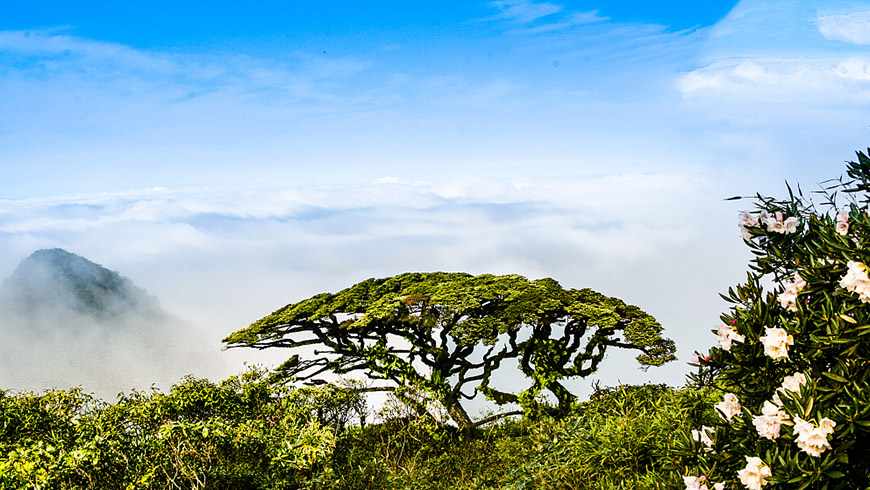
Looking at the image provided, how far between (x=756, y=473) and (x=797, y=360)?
2.18ft

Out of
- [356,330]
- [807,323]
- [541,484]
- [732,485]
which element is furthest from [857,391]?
[356,330]

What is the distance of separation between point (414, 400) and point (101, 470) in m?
5.10

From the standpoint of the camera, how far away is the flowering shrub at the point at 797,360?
3.06 m

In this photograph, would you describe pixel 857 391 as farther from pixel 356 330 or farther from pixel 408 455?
pixel 356 330

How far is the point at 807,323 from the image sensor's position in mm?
3344

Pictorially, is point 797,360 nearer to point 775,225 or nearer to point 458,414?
point 775,225

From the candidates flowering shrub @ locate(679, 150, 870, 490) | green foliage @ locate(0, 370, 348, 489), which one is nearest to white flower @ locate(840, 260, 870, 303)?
flowering shrub @ locate(679, 150, 870, 490)

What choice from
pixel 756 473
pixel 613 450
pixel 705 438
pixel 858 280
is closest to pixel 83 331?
pixel 613 450

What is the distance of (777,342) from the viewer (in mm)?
3338

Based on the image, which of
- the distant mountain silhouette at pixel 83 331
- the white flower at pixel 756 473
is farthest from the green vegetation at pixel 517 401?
the distant mountain silhouette at pixel 83 331

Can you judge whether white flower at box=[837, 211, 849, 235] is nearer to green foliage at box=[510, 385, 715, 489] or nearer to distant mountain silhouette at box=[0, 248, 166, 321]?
green foliage at box=[510, 385, 715, 489]

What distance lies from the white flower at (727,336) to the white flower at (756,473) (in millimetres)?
661

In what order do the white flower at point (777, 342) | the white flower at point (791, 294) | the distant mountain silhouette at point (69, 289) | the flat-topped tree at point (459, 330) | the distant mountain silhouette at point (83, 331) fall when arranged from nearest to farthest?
1. the white flower at point (777, 342)
2. the white flower at point (791, 294)
3. the flat-topped tree at point (459, 330)
4. the distant mountain silhouette at point (83, 331)
5. the distant mountain silhouette at point (69, 289)

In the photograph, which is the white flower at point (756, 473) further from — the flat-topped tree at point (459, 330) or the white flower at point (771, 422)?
the flat-topped tree at point (459, 330)
